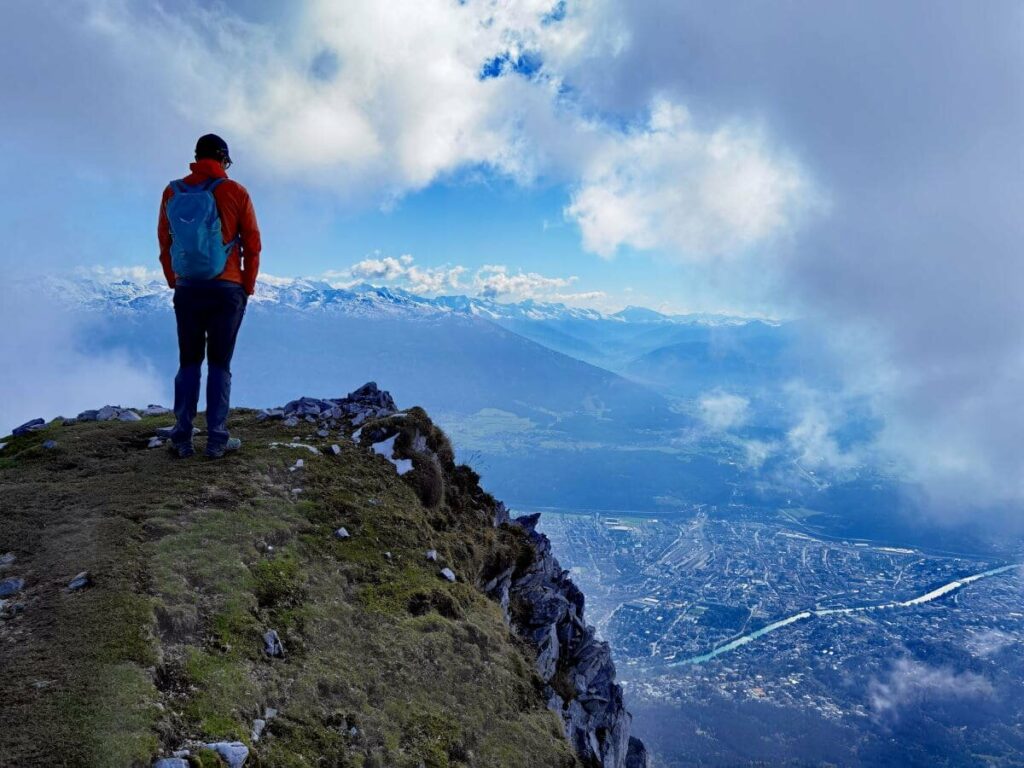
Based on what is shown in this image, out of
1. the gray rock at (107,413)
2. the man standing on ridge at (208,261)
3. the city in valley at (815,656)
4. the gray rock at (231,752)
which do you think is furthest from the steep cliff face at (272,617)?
the city in valley at (815,656)

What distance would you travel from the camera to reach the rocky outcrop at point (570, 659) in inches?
680

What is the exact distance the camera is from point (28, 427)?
62.3 feet

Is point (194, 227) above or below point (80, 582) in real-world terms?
above

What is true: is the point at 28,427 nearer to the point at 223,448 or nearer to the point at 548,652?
the point at 223,448

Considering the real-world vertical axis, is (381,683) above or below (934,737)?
above

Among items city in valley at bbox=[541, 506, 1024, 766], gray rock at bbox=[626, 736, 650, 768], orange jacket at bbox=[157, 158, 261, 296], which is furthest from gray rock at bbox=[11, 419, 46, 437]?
city in valley at bbox=[541, 506, 1024, 766]

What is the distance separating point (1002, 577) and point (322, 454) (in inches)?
9233

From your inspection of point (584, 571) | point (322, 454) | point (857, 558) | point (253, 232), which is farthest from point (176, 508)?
point (857, 558)

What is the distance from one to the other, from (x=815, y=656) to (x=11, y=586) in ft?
480

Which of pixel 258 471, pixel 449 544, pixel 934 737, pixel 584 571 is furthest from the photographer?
pixel 584 571

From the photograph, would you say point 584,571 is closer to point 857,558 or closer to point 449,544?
point 857,558

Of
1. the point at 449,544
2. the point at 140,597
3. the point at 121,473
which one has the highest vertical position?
the point at 121,473

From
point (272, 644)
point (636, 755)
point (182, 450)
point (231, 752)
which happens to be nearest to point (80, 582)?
point (272, 644)

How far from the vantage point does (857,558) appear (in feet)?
643
